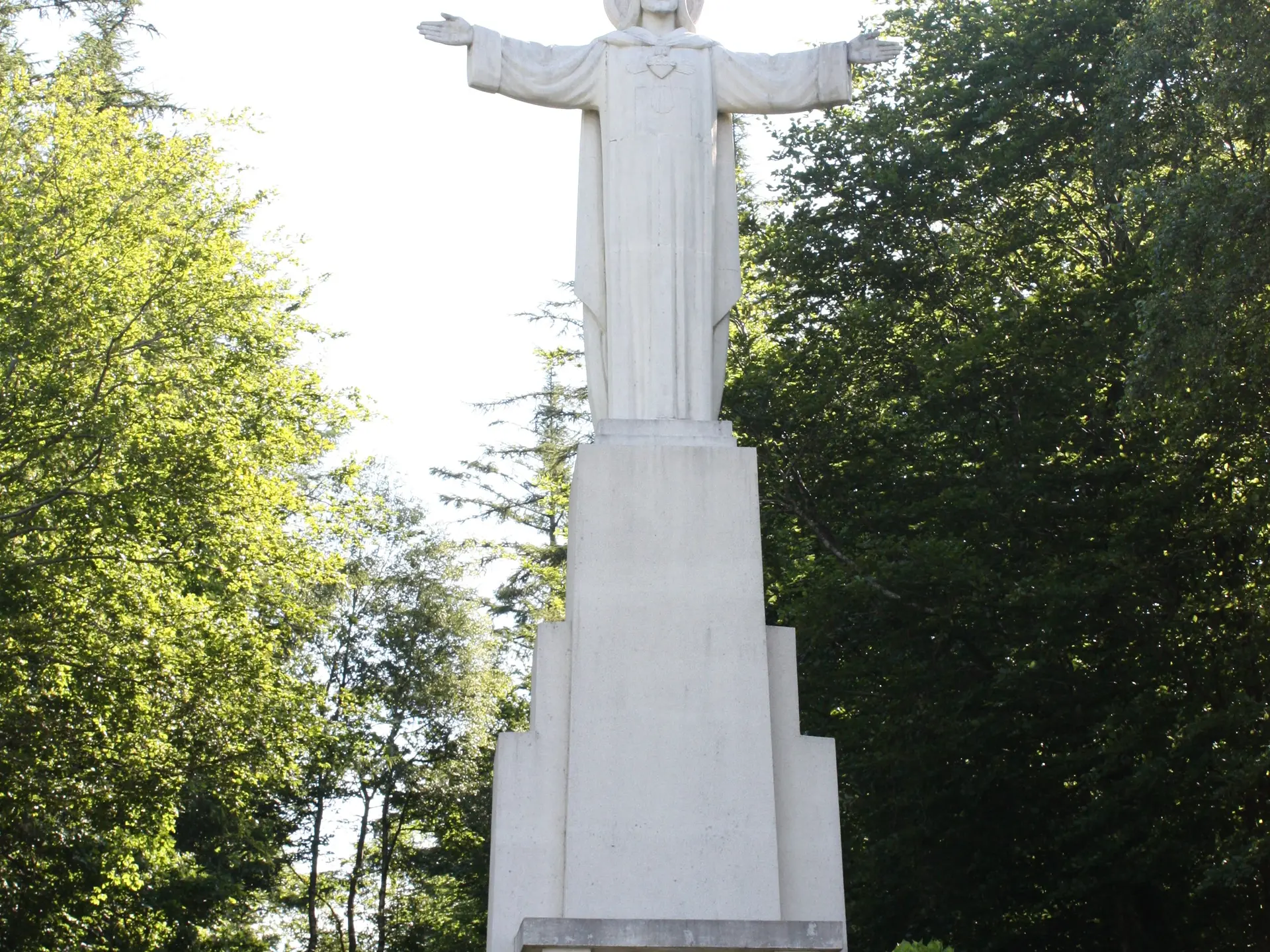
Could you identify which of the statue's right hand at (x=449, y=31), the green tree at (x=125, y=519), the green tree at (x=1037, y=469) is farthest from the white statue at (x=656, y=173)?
the green tree at (x=125, y=519)

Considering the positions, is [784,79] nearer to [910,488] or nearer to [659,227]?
[659,227]

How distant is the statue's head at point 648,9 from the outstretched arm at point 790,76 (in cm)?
36

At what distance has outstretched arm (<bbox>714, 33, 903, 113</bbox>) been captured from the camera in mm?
8602

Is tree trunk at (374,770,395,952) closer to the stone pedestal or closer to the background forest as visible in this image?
the background forest

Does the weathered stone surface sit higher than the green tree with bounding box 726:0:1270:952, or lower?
lower

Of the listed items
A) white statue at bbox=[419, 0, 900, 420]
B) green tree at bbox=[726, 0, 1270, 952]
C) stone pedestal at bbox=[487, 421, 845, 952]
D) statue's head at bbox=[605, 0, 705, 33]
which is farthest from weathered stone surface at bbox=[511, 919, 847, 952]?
green tree at bbox=[726, 0, 1270, 952]

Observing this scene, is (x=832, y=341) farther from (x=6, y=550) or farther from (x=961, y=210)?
(x=6, y=550)

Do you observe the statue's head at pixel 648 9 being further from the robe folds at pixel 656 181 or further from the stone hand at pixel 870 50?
the stone hand at pixel 870 50

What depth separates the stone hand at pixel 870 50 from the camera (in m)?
8.54

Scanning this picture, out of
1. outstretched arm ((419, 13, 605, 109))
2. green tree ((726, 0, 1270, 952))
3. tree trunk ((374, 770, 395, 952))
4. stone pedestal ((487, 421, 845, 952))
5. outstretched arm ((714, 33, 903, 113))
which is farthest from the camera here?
tree trunk ((374, 770, 395, 952))

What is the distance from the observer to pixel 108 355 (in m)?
17.3

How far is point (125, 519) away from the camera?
58.0 ft

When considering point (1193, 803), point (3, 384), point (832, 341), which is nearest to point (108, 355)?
point (3, 384)

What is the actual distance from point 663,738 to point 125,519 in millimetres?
11960
